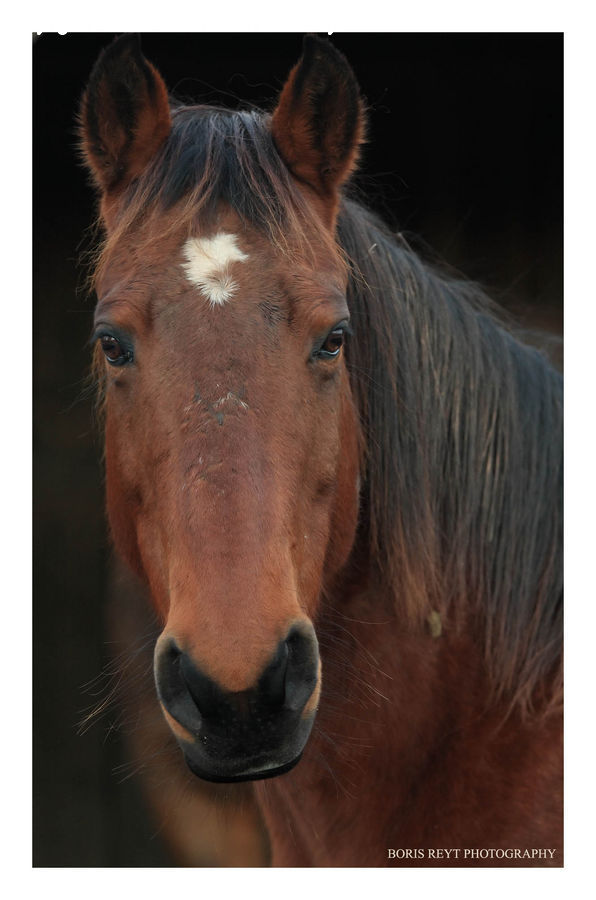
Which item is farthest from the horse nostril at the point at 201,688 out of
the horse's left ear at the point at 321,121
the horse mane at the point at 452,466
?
the horse's left ear at the point at 321,121

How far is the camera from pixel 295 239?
64.8 inches

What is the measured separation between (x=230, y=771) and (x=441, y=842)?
35.0 inches

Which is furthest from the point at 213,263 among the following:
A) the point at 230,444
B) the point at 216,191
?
the point at 230,444

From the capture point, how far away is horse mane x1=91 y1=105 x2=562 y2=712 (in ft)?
6.30

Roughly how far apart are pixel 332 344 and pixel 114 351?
0.46 m

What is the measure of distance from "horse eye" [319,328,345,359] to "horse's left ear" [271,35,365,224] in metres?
0.35

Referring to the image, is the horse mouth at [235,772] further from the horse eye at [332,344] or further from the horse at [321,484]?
the horse eye at [332,344]

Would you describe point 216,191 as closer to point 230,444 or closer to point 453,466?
point 230,444

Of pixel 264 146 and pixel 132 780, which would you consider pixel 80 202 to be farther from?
pixel 132 780

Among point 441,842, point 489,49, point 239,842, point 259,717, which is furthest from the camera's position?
point 239,842

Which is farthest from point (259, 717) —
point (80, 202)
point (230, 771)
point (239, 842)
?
point (239, 842)

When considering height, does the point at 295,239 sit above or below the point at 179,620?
above

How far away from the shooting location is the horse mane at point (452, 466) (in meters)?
1.92

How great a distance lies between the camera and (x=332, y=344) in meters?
1.65
